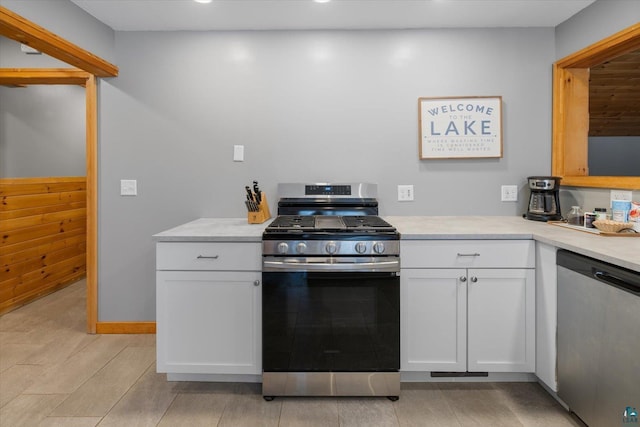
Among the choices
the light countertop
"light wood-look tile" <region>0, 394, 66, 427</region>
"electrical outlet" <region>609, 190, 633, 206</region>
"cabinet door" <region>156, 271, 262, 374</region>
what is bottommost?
"light wood-look tile" <region>0, 394, 66, 427</region>

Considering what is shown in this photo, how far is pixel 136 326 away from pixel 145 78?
179cm

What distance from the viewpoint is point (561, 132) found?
2785mm

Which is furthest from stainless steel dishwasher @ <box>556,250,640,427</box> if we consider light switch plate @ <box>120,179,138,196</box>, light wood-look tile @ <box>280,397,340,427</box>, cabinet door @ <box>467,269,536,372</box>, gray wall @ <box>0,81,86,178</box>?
gray wall @ <box>0,81,86,178</box>

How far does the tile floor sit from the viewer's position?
1928mm

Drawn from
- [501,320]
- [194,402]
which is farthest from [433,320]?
[194,402]

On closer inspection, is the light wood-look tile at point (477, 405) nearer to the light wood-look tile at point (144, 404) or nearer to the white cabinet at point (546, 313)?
the white cabinet at point (546, 313)

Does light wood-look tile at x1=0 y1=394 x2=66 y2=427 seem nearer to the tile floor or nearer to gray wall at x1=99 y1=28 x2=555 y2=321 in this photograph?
the tile floor

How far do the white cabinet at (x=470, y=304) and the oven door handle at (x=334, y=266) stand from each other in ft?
0.46

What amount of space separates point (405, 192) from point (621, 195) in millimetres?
1247

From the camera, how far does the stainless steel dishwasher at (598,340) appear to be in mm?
1477

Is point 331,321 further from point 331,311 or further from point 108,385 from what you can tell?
point 108,385

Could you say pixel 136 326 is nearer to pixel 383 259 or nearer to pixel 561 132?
pixel 383 259

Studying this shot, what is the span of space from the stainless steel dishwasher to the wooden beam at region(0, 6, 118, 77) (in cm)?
283

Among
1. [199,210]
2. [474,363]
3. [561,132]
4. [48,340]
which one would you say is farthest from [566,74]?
[48,340]
